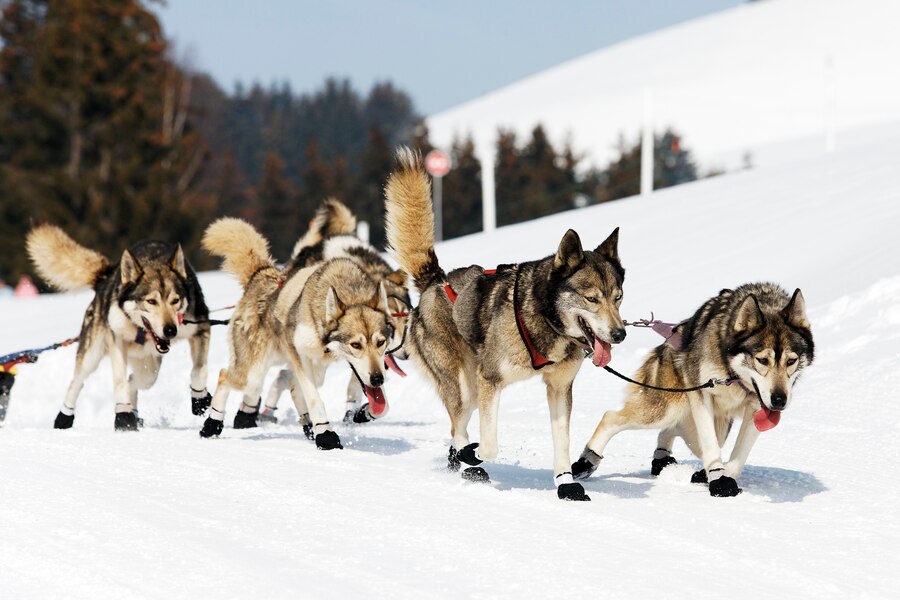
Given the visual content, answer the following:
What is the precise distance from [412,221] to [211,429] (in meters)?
2.20

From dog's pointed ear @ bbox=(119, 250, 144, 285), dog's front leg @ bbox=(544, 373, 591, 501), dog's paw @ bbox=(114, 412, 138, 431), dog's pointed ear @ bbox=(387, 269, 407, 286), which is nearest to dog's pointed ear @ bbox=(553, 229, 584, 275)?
dog's front leg @ bbox=(544, 373, 591, 501)

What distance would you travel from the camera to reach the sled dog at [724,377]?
519cm

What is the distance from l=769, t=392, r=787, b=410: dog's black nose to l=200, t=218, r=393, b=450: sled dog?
228 centimetres

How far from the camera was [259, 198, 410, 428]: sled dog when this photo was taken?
25.0 feet

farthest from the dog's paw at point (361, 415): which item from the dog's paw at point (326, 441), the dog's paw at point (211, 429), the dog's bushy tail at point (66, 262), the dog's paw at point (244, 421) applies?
the dog's bushy tail at point (66, 262)

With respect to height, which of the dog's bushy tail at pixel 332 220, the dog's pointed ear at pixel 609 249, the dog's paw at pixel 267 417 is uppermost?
the dog's bushy tail at pixel 332 220

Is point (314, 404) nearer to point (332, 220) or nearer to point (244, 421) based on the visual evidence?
point (244, 421)

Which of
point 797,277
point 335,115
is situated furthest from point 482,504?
point 335,115

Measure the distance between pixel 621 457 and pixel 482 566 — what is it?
9.14ft

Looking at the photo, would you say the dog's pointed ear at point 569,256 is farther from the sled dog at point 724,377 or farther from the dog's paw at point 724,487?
the dog's paw at point 724,487

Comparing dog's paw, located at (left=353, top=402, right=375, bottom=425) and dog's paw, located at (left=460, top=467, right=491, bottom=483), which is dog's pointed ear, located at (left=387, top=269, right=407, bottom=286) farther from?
dog's paw, located at (left=460, top=467, right=491, bottom=483)

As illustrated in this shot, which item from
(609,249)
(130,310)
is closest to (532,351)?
(609,249)

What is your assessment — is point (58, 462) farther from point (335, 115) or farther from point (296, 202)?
point (335, 115)

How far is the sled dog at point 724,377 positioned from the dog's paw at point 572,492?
1.61 feet
